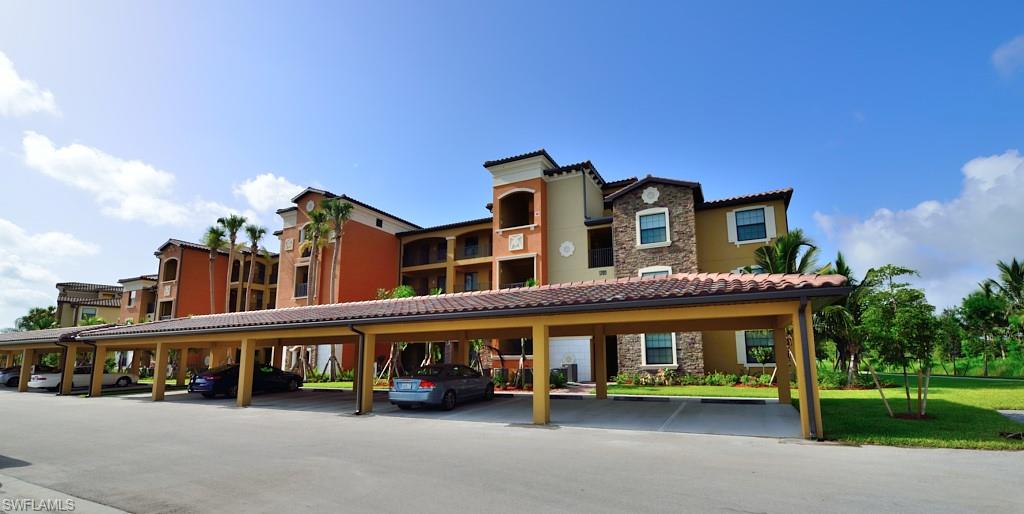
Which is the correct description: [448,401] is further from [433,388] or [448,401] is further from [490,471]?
[490,471]

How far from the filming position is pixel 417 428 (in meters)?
11.1

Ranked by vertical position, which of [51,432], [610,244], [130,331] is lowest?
[51,432]

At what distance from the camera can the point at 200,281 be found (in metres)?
43.0

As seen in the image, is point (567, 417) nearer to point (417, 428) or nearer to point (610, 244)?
point (417, 428)

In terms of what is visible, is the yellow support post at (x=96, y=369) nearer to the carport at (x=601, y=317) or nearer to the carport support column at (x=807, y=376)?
the carport at (x=601, y=317)

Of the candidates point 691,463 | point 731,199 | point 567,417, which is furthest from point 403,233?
point 691,463

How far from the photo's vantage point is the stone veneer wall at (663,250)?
23328 millimetres

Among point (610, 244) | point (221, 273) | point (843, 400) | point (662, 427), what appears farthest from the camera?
point (221, 273)

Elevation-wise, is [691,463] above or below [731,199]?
below

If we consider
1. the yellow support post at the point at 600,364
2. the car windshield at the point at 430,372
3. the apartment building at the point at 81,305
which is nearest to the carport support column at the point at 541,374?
the car windshield at the point at 430,372

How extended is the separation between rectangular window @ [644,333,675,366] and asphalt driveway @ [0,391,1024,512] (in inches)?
558

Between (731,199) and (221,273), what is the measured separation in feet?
133

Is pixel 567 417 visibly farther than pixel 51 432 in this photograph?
Yes

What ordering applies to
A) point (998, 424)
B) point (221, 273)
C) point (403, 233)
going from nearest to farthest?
point (998, 424)
point (403, 233)
point (221, 273)
